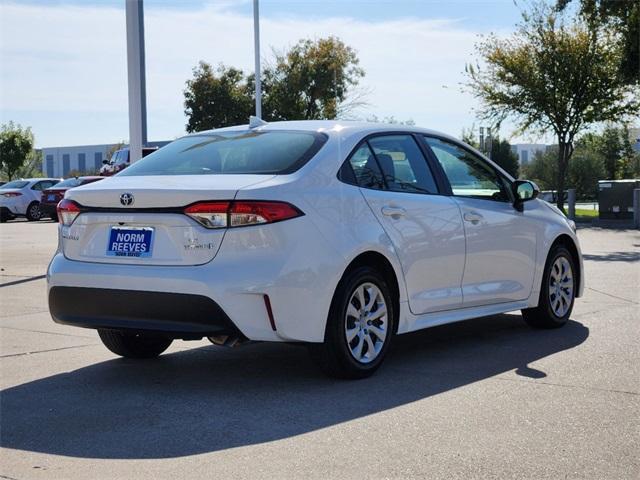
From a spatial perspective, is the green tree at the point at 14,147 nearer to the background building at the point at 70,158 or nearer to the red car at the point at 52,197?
the red car at the point at 52,197

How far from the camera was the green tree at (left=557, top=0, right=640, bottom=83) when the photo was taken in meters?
23.8

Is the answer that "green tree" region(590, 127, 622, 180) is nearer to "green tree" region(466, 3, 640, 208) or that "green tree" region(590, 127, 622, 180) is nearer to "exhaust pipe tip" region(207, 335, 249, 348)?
"green tree" region(466, 3, 640, 208)

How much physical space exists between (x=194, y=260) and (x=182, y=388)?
2.90ft

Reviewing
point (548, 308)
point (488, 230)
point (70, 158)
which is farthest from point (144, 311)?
point (70, 158)

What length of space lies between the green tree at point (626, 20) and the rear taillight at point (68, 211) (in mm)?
20165

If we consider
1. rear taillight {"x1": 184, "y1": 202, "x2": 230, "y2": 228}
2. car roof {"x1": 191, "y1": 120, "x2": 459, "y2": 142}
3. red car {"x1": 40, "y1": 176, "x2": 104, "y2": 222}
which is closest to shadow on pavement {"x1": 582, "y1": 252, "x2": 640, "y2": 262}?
car roof {"x1": 191, "y1": 120, "x2": 459, "y2": 142}

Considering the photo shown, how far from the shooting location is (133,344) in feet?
22.9

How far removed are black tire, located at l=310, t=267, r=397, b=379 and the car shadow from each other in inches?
3.4

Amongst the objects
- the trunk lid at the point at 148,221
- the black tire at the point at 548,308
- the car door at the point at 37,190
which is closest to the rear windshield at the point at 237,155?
the trunk lid at the point at 148,221

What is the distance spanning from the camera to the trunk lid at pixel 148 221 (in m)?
5.70

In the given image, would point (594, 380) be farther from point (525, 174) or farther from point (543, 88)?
point (525, 174)

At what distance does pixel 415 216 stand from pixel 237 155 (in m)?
1.29

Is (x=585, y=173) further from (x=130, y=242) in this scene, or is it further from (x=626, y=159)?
(x=130, y=242)

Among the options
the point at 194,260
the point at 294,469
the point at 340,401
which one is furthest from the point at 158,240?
the point at 294,469
